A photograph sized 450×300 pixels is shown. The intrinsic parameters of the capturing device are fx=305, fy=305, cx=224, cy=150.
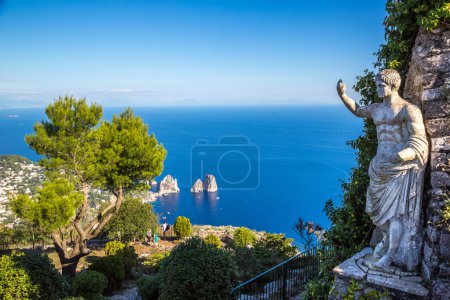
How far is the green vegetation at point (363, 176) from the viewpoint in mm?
4461

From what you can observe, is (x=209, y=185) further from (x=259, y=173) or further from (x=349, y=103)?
(x=349, y=103)

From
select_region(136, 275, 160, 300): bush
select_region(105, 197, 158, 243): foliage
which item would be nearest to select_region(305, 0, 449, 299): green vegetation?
select_region(136, 275, 160, 300): bush

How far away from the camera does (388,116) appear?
391 cm

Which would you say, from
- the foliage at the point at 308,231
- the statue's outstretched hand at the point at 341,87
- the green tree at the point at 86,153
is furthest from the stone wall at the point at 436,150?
the green tree at the point at 86,153

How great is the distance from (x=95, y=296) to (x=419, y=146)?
893cm

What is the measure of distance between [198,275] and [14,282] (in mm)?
3934

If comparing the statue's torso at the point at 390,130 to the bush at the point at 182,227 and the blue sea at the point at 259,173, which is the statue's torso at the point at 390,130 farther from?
the blue sea at the point at 259,173

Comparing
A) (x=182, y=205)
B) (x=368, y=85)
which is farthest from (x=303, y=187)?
(x=368, y=85)

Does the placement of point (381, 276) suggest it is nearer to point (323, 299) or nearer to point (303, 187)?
point (323, 299)

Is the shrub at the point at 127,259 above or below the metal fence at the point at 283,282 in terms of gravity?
below

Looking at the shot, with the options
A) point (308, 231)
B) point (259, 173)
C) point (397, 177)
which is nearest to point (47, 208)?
point (308, 231)

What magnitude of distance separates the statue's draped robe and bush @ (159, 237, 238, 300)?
3.96 metres

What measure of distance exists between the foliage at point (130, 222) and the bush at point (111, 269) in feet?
23.6

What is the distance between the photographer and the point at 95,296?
343 inches
